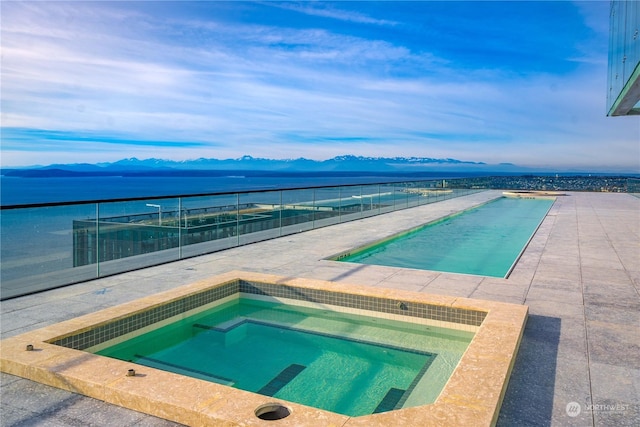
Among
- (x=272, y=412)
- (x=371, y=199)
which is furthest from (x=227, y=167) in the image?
(x=272, y=412)

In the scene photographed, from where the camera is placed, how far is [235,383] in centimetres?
292

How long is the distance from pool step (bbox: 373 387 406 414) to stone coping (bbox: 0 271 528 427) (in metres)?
0.46

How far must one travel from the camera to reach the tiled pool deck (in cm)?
216

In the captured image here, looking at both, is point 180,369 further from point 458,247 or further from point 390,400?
point 458,247

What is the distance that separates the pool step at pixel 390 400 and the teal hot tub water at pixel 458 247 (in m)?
3.19

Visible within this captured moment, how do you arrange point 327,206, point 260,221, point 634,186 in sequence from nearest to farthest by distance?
point 260,221 → point 327,206 → point 634,186

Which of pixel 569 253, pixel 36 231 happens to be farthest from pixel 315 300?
pixel 36 231

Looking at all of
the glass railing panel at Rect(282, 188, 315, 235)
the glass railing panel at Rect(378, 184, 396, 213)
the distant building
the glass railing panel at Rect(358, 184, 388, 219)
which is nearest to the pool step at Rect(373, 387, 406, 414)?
the distant building

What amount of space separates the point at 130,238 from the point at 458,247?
6546mm

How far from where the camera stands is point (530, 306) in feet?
12.9

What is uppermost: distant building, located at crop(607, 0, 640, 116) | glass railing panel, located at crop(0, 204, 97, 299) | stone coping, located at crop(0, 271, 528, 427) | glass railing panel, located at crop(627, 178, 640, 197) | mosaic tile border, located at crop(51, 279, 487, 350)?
distant building, located at crop(607, 0, 640, 116)

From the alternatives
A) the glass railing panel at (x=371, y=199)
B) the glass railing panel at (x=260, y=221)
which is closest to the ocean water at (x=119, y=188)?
the glass railing panel at (x=371, y=199)

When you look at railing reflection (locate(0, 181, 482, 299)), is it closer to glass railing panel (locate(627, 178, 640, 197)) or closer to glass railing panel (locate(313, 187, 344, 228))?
glass railing panel (locate(313, 187, 344, 228))

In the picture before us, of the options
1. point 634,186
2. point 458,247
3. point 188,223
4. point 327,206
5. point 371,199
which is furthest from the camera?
point 634,186
